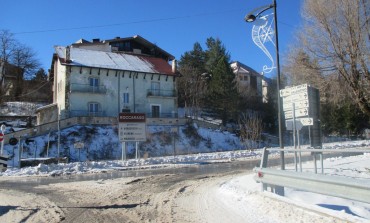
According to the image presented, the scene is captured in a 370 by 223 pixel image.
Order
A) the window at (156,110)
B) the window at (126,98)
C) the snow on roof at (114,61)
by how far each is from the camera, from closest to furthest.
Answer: the snow on roof at (114,61), the window at (126,98), the window at (156,110)

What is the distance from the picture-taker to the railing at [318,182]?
5.45 meters

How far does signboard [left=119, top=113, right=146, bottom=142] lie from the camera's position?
25.8m

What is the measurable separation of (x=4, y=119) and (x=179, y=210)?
1949 inches

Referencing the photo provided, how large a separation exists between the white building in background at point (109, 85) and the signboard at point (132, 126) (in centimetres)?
2060

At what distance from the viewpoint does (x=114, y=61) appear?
1997 inches

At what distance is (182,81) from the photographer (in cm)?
6662

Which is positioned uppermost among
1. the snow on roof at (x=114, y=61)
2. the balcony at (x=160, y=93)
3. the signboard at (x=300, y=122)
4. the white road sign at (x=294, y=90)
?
the snow on roof at (x=114, y=61)

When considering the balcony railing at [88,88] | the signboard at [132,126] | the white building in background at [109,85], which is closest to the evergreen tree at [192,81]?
the white building in background at [109,85]

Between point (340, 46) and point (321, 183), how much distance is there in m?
11.2

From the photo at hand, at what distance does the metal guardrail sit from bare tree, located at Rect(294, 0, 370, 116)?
31.7 ft

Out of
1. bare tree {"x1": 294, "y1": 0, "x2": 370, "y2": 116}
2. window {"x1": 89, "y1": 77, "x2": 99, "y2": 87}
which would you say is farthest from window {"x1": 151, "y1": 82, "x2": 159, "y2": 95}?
bare tree {"x1": 294, "y1": 0, "x2": 370, "y2": 116}

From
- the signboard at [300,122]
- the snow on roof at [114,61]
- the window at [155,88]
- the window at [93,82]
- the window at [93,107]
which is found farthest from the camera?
the window at [155,88]

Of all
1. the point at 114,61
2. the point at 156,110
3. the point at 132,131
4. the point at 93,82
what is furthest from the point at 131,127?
the point at 114,61

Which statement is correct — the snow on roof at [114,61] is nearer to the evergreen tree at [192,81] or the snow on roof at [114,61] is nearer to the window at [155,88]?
the window at [155,88]
